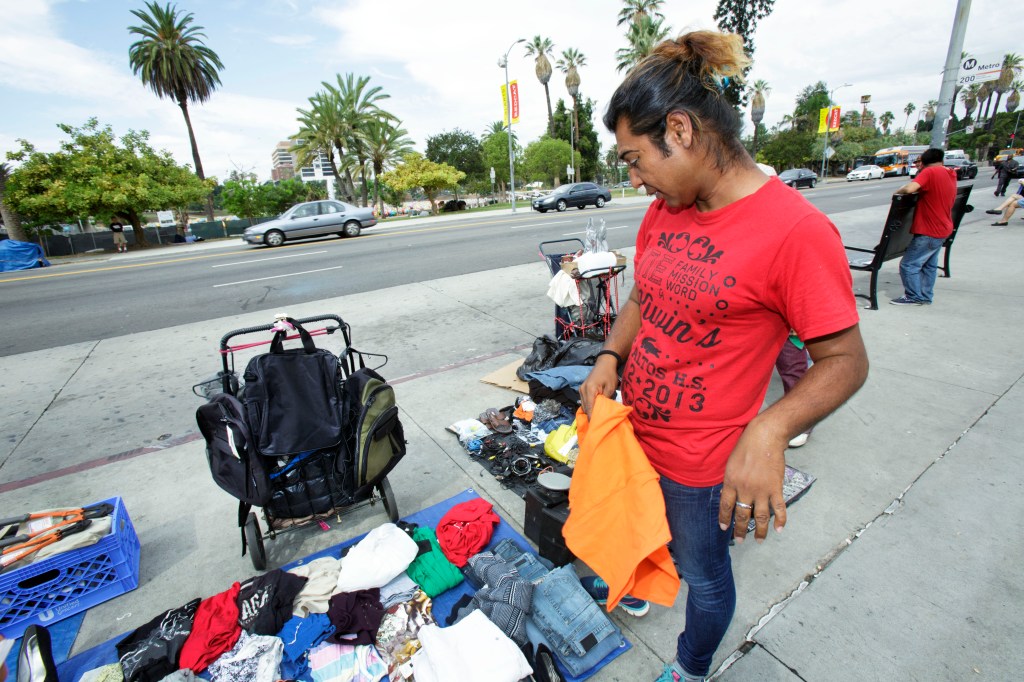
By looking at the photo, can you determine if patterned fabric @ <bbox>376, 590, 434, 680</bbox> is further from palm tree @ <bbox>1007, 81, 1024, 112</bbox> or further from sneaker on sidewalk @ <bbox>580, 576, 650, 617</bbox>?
palm tree @ <bbox>1007, 81, 1024, 112</bbox>

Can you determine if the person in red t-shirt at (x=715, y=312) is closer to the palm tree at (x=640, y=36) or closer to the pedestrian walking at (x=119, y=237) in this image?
the pedestrian walking at (x=119, y=237)

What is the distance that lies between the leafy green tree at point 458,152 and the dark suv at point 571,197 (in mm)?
37980

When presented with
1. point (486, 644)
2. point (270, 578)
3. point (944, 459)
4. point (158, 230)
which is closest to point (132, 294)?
point (270, 578)

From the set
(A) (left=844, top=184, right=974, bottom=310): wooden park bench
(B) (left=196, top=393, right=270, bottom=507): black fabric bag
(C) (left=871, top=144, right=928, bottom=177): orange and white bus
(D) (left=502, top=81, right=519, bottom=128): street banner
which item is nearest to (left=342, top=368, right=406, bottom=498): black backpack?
(B) (left=196, top=393, right=270, bottom=507): black fabric bag

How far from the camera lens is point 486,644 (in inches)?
78.5

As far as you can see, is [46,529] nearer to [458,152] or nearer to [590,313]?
[590,313]

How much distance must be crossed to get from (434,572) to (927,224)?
23.0ft

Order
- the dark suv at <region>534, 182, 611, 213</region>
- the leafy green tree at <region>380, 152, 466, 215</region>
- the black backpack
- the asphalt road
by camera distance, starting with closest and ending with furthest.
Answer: the black backpack < the asphalt road < the dark suv at <region>534, 182, 611, 213</region> < the leafy green tree at <region>380, 152, 466, 215</region>

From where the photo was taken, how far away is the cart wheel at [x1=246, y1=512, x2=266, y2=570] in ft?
8.64

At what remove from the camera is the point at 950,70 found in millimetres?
→ 8227

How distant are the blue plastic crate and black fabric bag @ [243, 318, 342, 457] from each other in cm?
94

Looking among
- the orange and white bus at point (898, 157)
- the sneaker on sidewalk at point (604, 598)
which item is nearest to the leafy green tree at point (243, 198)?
the sneaker on sidewalk at point (604, 598)

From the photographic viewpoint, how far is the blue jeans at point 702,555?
4.87 feet

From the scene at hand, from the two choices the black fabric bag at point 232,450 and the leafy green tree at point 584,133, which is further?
the leafy green tree at point 584,133
